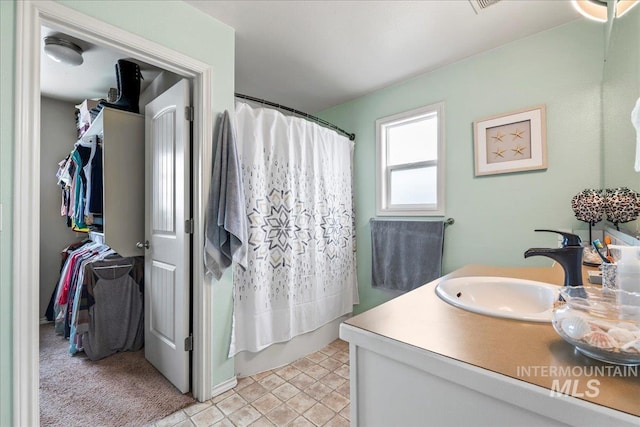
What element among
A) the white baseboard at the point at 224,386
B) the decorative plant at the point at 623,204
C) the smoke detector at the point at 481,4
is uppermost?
the smoke detector at the point at 481,4

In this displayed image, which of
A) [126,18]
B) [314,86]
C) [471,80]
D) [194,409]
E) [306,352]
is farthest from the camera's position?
[314,86]

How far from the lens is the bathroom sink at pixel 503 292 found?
971 millimetres

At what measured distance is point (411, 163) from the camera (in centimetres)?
253

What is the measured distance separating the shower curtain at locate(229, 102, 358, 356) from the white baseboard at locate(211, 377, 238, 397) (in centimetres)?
18

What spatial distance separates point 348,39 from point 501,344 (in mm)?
2002

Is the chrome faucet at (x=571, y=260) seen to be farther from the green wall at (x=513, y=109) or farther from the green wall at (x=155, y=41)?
the green wall at (x=155, y=41)

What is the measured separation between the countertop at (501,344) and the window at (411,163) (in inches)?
65.4

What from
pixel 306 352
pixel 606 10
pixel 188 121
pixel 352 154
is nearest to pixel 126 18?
pixel 188 121

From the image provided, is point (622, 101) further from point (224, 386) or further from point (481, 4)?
point (224, 386)

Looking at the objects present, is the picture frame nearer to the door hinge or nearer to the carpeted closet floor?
the door hinge

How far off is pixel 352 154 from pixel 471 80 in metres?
1.20

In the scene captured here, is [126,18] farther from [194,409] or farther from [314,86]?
[194,409]

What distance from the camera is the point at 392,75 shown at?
239 cm

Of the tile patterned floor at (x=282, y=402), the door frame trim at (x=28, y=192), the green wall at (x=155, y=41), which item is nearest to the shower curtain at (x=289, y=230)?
the green wall at (x=155, y=41)
